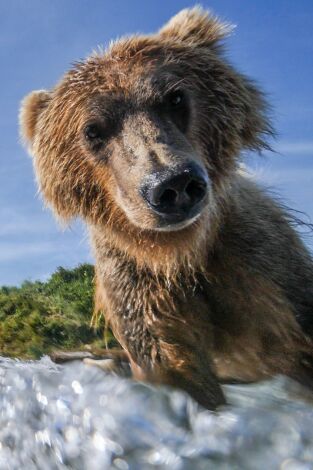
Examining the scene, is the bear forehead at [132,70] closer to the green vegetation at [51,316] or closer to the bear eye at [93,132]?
the bear eye at [93,132]

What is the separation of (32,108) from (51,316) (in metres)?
5.63

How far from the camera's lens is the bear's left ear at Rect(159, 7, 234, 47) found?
22.3ft

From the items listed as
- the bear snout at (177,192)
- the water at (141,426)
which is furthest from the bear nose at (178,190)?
the water at (141,426)

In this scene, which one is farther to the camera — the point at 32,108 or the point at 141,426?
the point at 32,108

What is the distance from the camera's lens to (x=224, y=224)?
636 centimetres

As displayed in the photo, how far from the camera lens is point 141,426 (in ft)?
16.4

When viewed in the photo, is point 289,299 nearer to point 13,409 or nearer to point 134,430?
point 134,430

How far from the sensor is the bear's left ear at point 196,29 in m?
6.81

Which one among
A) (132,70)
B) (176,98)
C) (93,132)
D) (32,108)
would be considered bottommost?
(93,132)

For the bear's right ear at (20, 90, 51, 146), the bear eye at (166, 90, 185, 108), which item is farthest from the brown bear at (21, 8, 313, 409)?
the bear's right ear at (20, 90, 51, 146)

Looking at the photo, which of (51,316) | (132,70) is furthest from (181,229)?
(51,316)

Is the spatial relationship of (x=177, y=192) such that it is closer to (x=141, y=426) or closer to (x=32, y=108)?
(x=141, y=426)

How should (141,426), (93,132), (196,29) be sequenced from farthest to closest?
(196,29)
(93,132)
(141,426)

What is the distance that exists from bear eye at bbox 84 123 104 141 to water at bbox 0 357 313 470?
1785 mm
